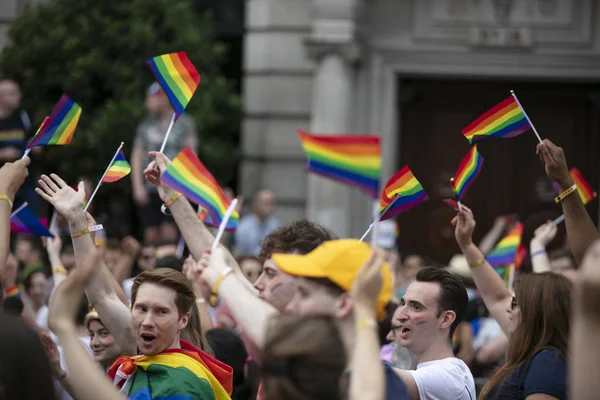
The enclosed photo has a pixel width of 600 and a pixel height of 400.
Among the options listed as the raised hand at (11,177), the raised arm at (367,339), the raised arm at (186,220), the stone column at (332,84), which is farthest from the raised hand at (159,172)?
the stone column at (332,84)

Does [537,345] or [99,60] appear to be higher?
[99,60]

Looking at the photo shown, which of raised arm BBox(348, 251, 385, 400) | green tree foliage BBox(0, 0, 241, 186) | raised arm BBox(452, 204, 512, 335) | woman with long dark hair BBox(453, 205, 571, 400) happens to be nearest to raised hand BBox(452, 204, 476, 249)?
raised arm BBox(452, 204, 512, 335)

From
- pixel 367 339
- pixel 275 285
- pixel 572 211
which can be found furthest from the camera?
pixel 572 211

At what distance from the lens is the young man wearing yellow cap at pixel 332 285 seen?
356 cm

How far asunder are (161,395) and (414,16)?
908 centimetres

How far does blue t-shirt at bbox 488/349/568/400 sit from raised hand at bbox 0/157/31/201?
227cm

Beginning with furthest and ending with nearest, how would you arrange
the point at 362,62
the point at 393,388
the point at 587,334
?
the point at 362,62, the point at 393,388, the point at 587,334

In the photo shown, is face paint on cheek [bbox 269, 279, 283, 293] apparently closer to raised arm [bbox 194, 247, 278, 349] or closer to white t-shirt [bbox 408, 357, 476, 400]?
raised arm [bbox 194, 247, 278, 349]

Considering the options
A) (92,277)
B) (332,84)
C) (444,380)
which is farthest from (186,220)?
(332,84)

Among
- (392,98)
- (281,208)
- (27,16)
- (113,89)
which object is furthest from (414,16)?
(27,16)

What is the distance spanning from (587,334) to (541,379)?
182 cm

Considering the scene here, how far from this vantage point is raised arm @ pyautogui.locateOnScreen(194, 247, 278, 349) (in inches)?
146

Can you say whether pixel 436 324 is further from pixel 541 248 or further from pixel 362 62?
pixel 362 62

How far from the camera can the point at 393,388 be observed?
3736 millimetres
